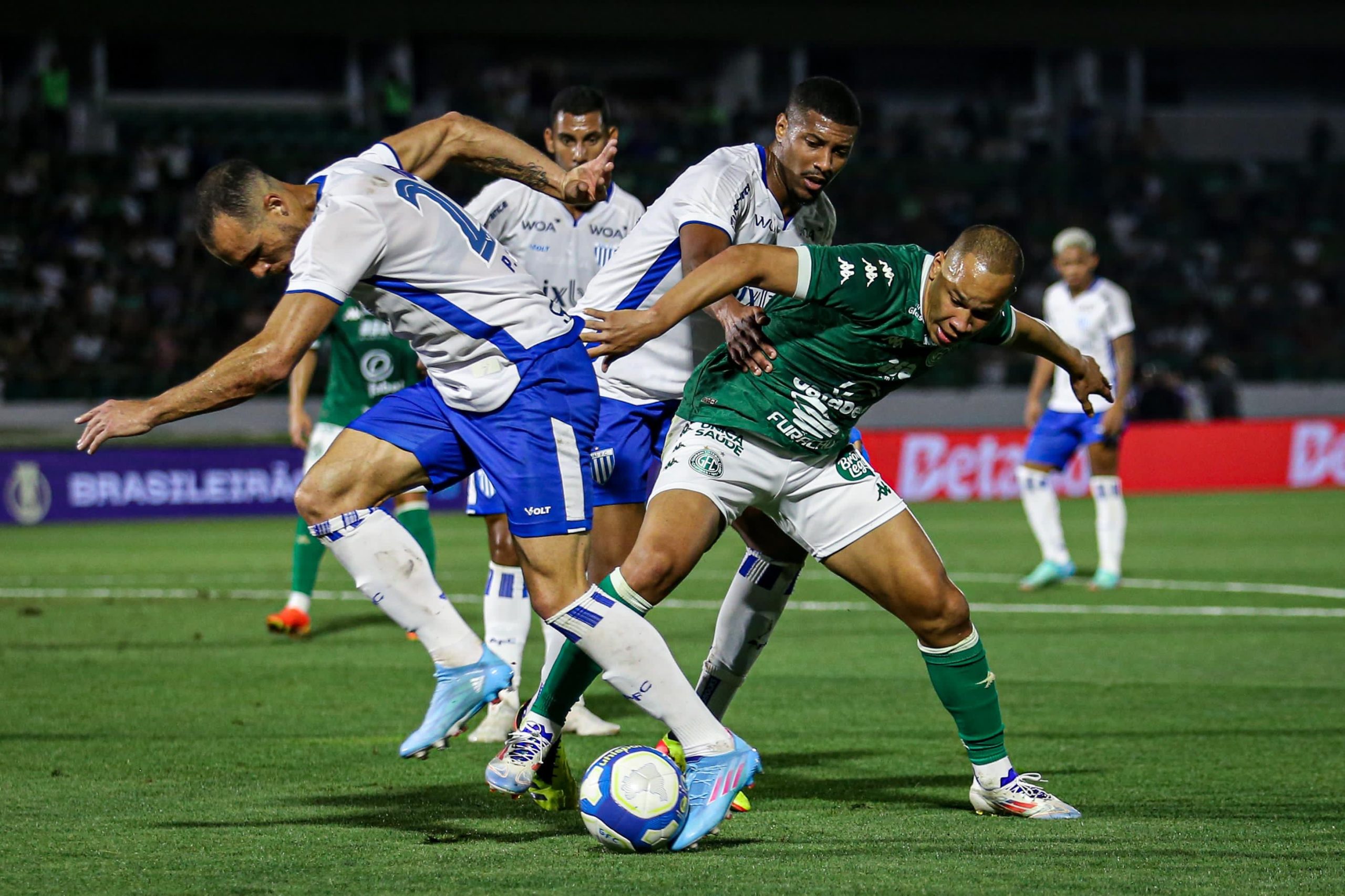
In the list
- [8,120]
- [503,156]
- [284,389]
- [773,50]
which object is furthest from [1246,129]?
[503,156]

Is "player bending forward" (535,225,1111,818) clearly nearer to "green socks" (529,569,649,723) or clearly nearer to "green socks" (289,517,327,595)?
"green socks" (529,569,649,723)

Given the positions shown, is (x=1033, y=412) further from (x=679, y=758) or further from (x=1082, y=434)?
(x=679, y=758)

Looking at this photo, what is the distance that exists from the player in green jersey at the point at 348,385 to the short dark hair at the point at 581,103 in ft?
9.71

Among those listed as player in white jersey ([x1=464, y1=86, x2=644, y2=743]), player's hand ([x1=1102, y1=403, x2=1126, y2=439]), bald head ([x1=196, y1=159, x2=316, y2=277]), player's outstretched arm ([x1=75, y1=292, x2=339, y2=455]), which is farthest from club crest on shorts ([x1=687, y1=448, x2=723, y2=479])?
player's hand ([x1=1102, y1=403, x2=1126, y2=439])

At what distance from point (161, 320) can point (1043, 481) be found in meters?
17.1

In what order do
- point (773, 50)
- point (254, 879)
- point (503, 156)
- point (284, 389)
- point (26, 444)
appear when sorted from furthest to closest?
point (773, 50) < point (284, 389) < point (26, 444) < point (503, 156) < point (254, 879)

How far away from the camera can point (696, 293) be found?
15.3 feet

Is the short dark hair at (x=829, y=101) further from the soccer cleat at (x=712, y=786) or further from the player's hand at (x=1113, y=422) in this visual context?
the player's hand at (x=1113, y=422)

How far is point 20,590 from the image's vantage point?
12367mm

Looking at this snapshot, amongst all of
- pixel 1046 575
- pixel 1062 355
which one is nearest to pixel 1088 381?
pixel 1062 355

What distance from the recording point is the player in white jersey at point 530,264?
6.95m

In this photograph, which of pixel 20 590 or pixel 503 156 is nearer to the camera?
pixel 503 156

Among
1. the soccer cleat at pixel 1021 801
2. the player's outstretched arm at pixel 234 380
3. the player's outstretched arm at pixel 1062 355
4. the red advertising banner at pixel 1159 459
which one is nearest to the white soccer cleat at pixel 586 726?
the soccer cleat at pixel 1021 801

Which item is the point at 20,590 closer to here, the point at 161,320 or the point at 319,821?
the point at 319,821
